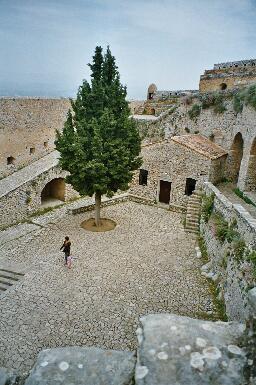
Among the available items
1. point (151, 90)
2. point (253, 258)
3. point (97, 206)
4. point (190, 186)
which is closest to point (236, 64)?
point (151, 90)

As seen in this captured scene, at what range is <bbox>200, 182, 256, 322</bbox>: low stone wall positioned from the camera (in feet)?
29.0

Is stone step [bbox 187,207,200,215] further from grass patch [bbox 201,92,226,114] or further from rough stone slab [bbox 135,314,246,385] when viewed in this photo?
rough stone slab [bbox 135,314,246,385]

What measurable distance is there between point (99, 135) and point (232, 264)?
26.7 ft

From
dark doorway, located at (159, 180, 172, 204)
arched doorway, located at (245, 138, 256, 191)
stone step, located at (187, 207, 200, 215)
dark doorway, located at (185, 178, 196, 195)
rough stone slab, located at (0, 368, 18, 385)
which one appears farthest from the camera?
dark doorway, located at (159, 180, 172, 204)

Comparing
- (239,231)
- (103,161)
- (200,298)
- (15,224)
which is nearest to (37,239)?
(15,224)

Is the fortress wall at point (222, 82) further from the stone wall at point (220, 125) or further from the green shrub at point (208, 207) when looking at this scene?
the green shrub at point (208, 207)

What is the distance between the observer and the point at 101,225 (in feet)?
55.7

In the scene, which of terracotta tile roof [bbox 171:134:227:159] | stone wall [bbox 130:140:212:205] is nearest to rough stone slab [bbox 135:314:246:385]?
stone wall [bbox 130:140:212:205]

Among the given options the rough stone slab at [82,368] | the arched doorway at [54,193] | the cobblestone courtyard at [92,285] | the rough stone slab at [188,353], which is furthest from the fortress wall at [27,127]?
the rough stone slab at [188,353]

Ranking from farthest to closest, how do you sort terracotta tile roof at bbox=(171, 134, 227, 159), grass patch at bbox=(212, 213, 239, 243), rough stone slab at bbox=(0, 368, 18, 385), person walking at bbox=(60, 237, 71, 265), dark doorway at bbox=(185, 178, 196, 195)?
1. dark doorway at bbox=(185, 178, 196, 195)
2. terracotta tile roof at bbox=(171, 134, 227, 159)
3. person walking at bbox=(60, 237, 71, 265)
4. grass patch at bbox=(212, 213, 239, 243)
5. rough stone slab at bbox=(0, 368, 18, 385)

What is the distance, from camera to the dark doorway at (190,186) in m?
19.0

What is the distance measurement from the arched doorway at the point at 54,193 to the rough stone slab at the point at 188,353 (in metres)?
18.4

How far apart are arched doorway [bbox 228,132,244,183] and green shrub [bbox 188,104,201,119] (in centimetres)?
419

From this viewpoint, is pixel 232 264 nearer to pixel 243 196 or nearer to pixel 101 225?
pixel 243 196
